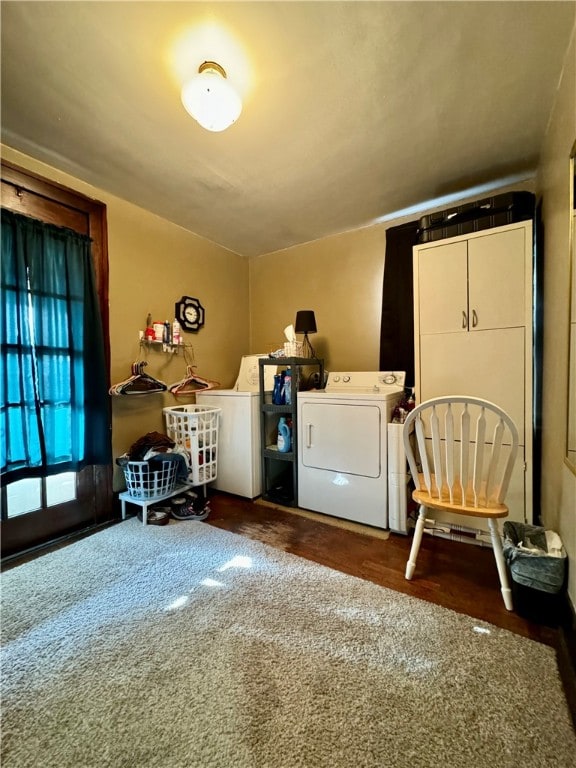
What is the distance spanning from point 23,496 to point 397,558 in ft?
7.57

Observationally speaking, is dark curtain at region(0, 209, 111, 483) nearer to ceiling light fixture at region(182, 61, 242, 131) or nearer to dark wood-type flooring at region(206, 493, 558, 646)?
dark wood-type flooring at region(206, 493, 558, 646)

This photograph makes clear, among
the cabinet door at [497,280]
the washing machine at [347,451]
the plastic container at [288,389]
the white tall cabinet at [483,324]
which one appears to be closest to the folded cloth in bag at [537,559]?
the white tall cabinet at [483,324]

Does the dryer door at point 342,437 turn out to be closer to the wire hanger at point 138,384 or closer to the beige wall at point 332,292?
the beige wall at point 332,292

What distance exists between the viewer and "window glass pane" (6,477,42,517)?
1781 mm

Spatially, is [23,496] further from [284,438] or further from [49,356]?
[284,438]

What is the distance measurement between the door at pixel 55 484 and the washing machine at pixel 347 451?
1532mm

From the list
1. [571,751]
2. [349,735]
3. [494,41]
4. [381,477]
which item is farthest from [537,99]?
[349,735]

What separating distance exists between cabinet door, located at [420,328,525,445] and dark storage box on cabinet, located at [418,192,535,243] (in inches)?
26.9

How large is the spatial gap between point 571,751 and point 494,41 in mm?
2473

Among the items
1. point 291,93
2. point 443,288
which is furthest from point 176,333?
point 443,288

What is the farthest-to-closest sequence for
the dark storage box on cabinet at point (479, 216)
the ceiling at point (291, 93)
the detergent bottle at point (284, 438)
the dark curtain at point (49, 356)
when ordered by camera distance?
1. the detergent bottle at point (284, 438)
2. the dark storage box on cabinet at point (479, 216)
3. the dark curtain at point (49, 356)
4. the ceiling at point (291, 93)

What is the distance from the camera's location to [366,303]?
9.30 feet

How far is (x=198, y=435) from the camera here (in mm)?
2406

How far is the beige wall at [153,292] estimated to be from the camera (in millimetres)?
2264
